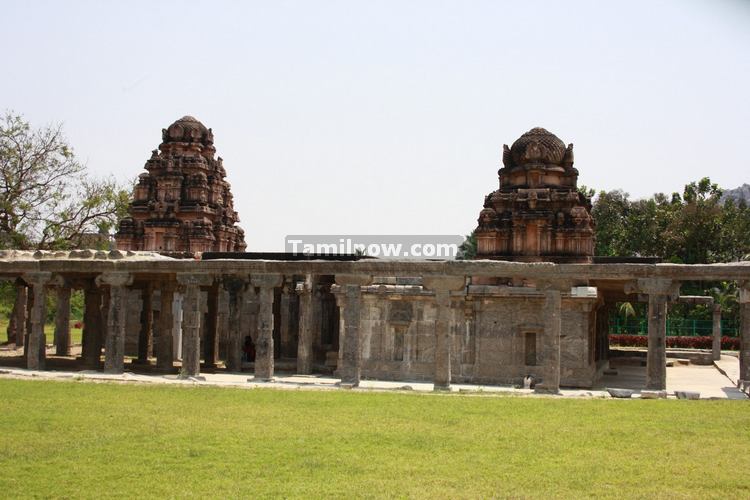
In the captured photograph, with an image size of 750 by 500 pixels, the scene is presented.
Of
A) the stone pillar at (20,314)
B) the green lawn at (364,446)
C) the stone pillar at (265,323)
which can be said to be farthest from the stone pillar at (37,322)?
the stone pillar at (20,314)

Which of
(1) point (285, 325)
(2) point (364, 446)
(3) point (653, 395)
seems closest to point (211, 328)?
(1) point (285, 325)

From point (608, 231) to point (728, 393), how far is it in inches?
1602

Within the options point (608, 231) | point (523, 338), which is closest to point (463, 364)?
point (523, 338)

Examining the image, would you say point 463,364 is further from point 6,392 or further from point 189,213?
point 189,213

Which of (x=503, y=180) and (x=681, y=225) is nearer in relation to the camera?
(x=503, y=180)

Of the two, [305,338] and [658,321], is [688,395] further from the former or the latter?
[305,338]

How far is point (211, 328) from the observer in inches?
1310

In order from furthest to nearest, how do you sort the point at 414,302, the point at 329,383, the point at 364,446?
the point at 414,302 → the point at 329,383 → the point at 364,446

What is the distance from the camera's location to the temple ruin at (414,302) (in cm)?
2362

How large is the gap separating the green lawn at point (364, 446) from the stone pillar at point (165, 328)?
771 centimetres

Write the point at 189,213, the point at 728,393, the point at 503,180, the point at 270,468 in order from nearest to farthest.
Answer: the point at 270,468, the point at 728,393, the point at 503,180, the point at 189,213

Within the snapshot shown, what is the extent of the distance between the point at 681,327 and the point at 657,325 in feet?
103

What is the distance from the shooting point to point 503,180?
37406mm

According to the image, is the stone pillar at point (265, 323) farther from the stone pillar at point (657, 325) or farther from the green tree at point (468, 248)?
the green tree at point (468, 248)
